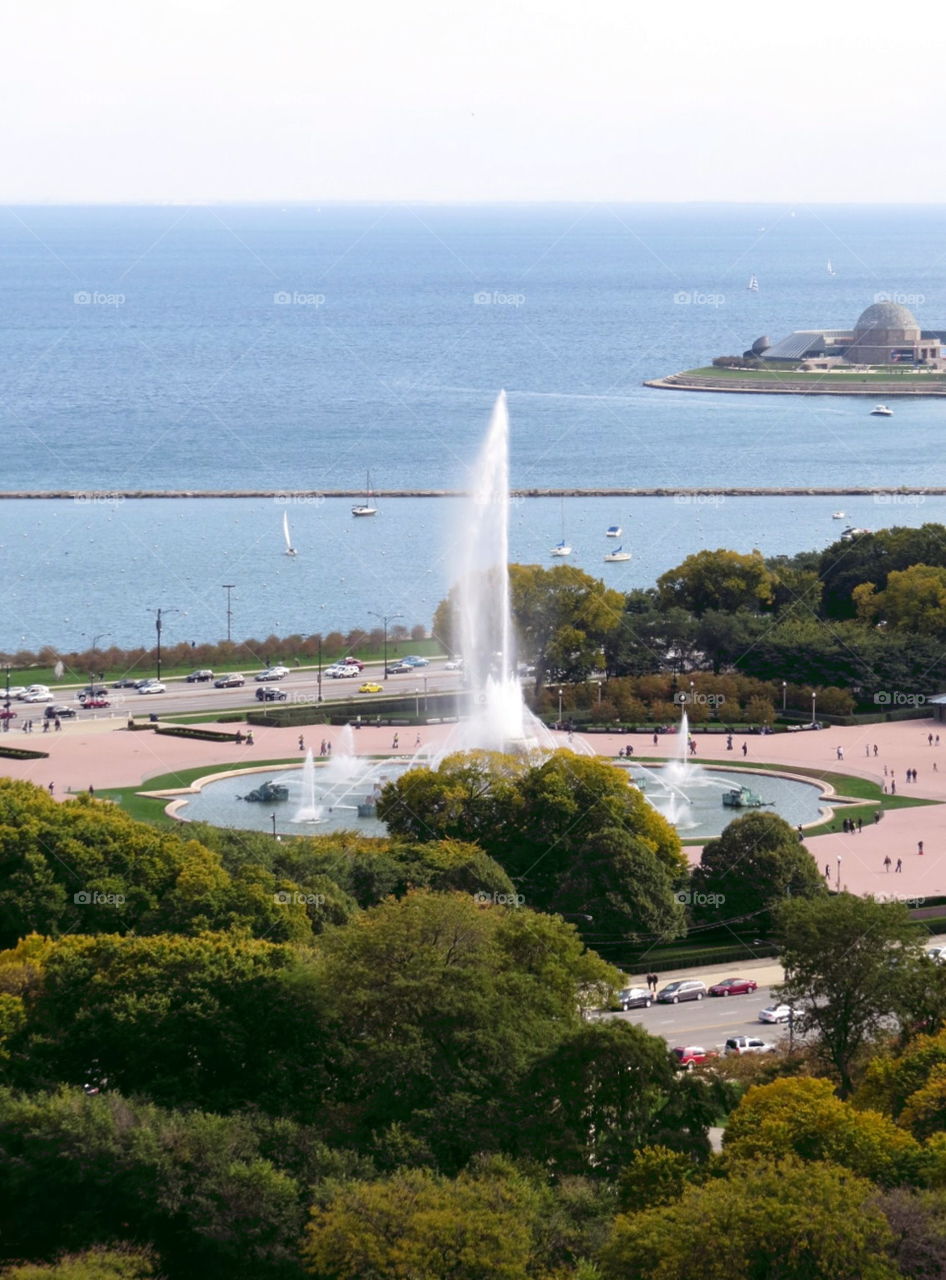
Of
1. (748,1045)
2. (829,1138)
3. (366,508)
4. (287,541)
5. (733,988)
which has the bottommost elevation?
(748,1045)

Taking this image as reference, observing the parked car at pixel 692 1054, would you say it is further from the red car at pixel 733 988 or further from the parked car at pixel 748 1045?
the red car at pixel 733 988

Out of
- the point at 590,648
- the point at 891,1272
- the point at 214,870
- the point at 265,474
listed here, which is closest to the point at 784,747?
the point at 590,648

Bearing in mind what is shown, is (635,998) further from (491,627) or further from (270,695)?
(270,695)

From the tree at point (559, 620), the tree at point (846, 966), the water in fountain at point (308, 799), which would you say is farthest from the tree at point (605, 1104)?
the tree at point (559, 620)

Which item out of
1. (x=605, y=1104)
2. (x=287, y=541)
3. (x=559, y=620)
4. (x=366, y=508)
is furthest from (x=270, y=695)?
(x=366, y=508)

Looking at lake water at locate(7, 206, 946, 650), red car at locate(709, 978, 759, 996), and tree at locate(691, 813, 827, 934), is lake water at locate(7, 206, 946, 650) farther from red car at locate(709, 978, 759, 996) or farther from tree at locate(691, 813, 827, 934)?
red car at locate(709, 978, 759, 996)
